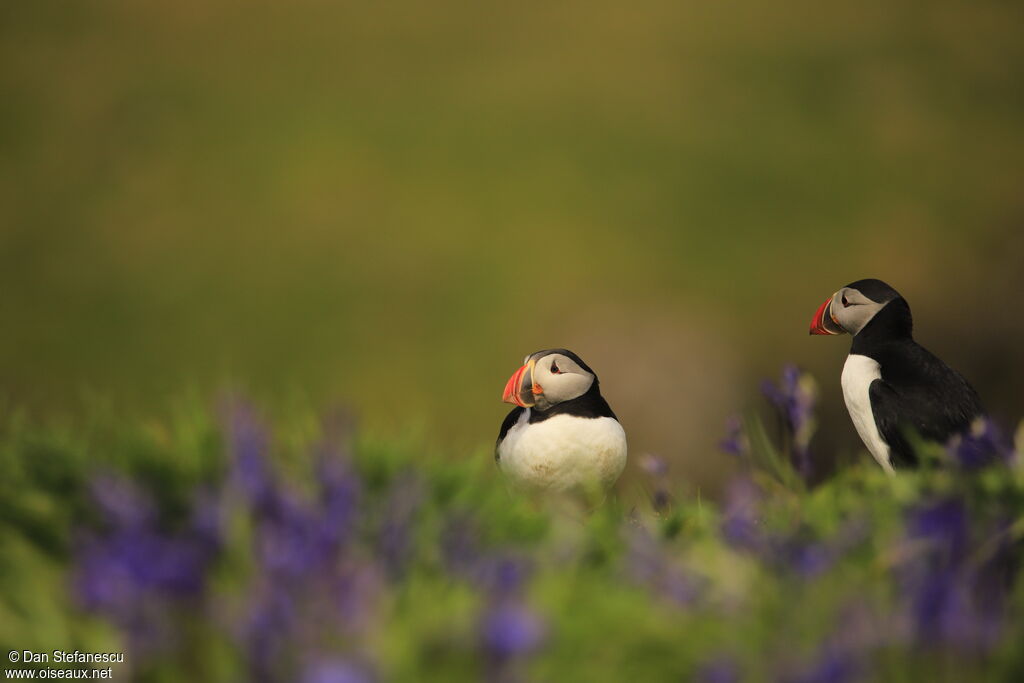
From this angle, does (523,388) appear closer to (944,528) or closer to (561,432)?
(561,432)

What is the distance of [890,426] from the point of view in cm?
402

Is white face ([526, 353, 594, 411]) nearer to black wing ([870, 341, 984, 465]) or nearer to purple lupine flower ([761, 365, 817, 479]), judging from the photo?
black wing ([870, 341, 984, 465])

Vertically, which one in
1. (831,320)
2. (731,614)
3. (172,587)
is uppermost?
(831,320)

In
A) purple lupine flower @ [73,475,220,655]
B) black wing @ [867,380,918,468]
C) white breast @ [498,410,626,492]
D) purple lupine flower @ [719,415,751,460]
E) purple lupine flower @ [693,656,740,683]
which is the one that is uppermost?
white breast @ [498,410,626,492]

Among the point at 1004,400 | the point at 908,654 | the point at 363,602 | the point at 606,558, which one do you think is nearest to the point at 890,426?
the point at 606,558

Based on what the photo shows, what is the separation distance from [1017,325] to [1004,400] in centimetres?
55

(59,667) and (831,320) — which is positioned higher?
(831,320)

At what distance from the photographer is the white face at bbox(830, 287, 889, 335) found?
13.9ft

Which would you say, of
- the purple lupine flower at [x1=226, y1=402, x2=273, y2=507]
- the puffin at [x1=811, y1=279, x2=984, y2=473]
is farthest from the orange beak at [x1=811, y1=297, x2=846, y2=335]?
the purple lupine flower at [x1=226, y1=402, x2=273, y2=507]

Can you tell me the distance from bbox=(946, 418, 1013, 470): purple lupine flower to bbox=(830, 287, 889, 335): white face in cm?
83

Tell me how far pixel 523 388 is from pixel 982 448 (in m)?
1.58

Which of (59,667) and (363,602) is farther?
(59,667)

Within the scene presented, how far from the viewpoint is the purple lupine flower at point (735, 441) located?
285cm

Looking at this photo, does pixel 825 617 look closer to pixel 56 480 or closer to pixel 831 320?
pixel 56 480
